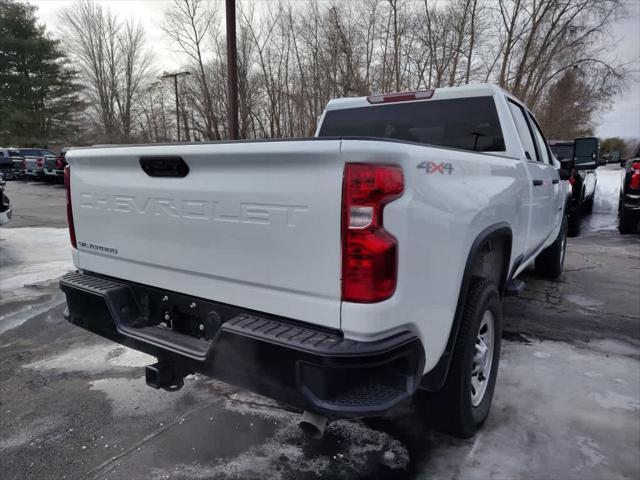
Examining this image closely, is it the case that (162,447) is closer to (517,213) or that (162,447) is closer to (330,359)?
(330,359)

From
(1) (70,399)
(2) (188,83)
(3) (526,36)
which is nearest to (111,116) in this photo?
(2) (188,83)

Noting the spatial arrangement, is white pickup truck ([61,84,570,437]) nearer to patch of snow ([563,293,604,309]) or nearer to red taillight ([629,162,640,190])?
patch of snow ([563,293,604,309])

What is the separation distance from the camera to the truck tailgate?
172 cm

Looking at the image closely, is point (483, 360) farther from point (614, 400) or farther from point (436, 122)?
point (436, 122)

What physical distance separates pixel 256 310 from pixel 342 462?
41.0 inches

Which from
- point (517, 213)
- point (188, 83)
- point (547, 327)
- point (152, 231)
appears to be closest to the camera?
point (152, 231)

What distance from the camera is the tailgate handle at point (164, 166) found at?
212cm

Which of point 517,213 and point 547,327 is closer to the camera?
point 517,213

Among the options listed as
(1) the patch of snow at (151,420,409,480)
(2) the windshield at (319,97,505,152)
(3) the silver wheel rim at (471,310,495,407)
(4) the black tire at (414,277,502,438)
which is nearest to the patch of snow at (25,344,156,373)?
(1) the patch of snow at (151,420,409,480)

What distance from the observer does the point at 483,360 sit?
2.72m

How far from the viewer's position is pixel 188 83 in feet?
95.1

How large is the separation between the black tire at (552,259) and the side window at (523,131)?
80.7 inches

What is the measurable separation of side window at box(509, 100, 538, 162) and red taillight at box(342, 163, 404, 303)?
2495 mm

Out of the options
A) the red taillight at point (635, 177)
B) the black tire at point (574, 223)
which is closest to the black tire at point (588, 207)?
the black tire at point (574, 223)
